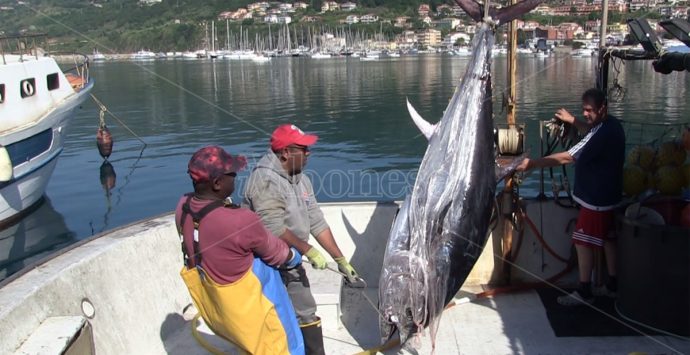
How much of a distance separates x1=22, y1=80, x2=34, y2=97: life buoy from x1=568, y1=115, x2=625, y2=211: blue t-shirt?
1103 centimetres

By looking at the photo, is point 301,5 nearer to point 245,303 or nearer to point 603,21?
point 603,21

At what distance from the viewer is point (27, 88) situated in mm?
11555

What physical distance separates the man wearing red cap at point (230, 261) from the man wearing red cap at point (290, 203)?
9.7 inches

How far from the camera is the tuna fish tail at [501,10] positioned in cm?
365

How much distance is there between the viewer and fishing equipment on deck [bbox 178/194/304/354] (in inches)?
101

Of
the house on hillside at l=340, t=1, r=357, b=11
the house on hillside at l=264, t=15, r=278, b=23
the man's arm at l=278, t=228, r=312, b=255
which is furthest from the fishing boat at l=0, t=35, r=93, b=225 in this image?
the house on hillside at l=340, t=1, r=357, b=11

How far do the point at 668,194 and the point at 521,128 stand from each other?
3.45ft

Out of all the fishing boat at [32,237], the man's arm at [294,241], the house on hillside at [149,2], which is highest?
the house on hillside at [149,2]

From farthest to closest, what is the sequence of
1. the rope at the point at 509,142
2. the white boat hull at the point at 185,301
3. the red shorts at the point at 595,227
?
the rope at the point at 509,142
the red shorts at the point at 595,227
the white boat hull at the point at 185,301

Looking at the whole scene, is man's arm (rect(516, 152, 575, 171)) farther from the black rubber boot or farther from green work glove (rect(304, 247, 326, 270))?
the black rubber boot

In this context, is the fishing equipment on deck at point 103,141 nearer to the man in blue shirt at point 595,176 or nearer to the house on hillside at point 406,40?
the man in blue shirt at point 595,176

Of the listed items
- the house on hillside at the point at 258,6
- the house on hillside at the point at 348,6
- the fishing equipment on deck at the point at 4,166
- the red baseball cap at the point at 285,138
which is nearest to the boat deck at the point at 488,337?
the red baseball cap at the point at 285,138

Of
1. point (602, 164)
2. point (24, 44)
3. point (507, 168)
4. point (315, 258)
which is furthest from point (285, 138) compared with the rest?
point (24, 44)

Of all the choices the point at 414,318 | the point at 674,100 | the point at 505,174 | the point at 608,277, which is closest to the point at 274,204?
the point at 414,318
